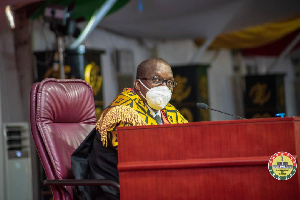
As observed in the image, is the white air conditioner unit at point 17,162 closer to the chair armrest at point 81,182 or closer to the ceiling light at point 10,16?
the ceiling light at point 10,16

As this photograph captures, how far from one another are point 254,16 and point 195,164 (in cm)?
635

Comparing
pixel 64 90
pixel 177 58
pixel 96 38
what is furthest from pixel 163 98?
pixel 177 58

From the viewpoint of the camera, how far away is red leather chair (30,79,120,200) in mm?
2150

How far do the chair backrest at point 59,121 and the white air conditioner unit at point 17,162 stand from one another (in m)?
2.45

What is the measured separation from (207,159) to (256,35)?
7329 mm

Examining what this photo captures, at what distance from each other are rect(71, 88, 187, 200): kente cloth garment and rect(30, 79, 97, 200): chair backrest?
8cm

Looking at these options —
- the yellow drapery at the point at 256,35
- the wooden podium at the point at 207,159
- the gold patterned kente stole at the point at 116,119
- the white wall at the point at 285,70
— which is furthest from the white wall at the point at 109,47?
the wooden podium at the point at 207,159

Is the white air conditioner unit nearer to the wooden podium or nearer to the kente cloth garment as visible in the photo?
the kente cloth garment

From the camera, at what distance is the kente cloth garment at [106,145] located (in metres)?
1.91

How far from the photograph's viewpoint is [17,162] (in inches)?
186

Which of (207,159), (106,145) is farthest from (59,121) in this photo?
(207,159)

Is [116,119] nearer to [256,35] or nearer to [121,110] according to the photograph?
[121,110]

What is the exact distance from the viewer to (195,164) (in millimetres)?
1534

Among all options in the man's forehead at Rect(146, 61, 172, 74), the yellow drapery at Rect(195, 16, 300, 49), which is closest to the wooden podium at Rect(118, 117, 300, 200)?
the man's forehead at Rect(146, 61, 172, 74)
